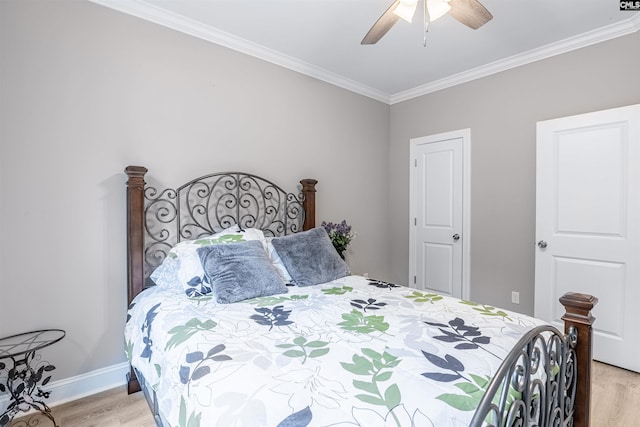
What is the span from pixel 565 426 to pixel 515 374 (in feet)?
2.25

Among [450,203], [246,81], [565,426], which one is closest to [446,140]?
[450,203]

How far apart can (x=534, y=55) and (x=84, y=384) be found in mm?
4462

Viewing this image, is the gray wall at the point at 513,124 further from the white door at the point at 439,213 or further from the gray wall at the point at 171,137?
the white door at the point at 439,213

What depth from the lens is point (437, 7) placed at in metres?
1.83

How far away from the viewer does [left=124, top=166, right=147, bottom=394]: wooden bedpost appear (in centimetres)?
214

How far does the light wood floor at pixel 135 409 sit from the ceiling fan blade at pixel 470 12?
241 cm

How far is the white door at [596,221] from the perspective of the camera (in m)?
2.44

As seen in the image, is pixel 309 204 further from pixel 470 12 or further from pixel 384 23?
pixel 470 12

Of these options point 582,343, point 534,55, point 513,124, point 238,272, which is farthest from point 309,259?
point 534,55

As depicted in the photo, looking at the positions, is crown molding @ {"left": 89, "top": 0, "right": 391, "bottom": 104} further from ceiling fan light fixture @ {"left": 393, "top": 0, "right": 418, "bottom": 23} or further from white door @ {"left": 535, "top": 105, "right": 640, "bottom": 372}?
white door @ {"left": 535, "top": 105, "right": 640, "bottom": 372}

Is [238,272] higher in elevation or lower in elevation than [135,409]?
higher

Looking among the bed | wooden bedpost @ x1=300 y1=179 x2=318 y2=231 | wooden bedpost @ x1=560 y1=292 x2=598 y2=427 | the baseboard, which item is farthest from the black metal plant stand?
wooden bedpost @ x1=560 y1=292 x2=598 y2=427

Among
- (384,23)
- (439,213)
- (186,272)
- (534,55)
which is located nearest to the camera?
(384,23)

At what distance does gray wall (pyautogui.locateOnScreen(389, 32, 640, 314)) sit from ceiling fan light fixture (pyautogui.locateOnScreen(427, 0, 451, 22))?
1778mm
